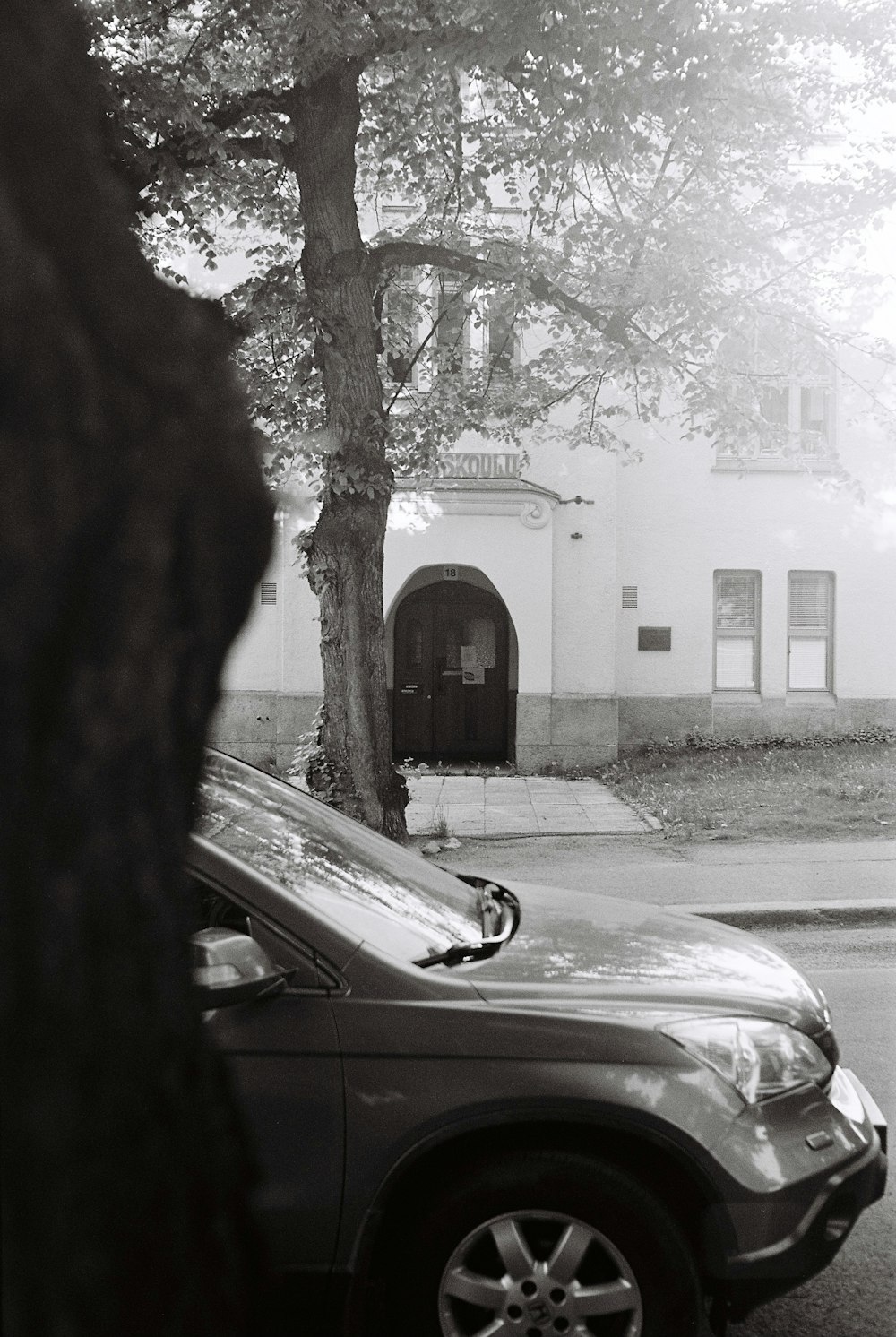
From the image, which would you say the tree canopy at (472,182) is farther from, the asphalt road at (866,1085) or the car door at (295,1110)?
the car door at (295,1110)

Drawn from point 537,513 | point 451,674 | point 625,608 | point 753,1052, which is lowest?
point 753,1052

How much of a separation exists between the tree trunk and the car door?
23.8ft

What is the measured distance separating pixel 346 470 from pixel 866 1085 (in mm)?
6309

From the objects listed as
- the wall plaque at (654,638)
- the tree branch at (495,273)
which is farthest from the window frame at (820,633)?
the tree branch at (495,273)

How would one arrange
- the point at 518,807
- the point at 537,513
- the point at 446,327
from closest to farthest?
the point at 518,807
the point at 446,327
the point at 537,513

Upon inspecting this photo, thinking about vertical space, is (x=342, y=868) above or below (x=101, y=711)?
below

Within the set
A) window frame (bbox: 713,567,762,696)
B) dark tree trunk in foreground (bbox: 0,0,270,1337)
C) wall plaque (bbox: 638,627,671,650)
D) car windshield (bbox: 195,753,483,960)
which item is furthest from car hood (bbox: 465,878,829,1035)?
window frame (bbox: 713,567,762,696)

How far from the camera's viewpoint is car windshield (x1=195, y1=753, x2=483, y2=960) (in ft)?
9.86

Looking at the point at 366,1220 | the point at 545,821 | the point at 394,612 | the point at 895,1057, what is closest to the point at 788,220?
the point at 545,821

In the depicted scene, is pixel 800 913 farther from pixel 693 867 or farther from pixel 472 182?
pixel 472 182

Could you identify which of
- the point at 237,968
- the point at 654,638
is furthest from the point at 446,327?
the point at 237,968

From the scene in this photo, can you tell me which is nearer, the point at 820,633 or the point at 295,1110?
the point at 295,1110

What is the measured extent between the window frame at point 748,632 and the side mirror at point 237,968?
51.8ft

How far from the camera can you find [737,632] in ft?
58.8
